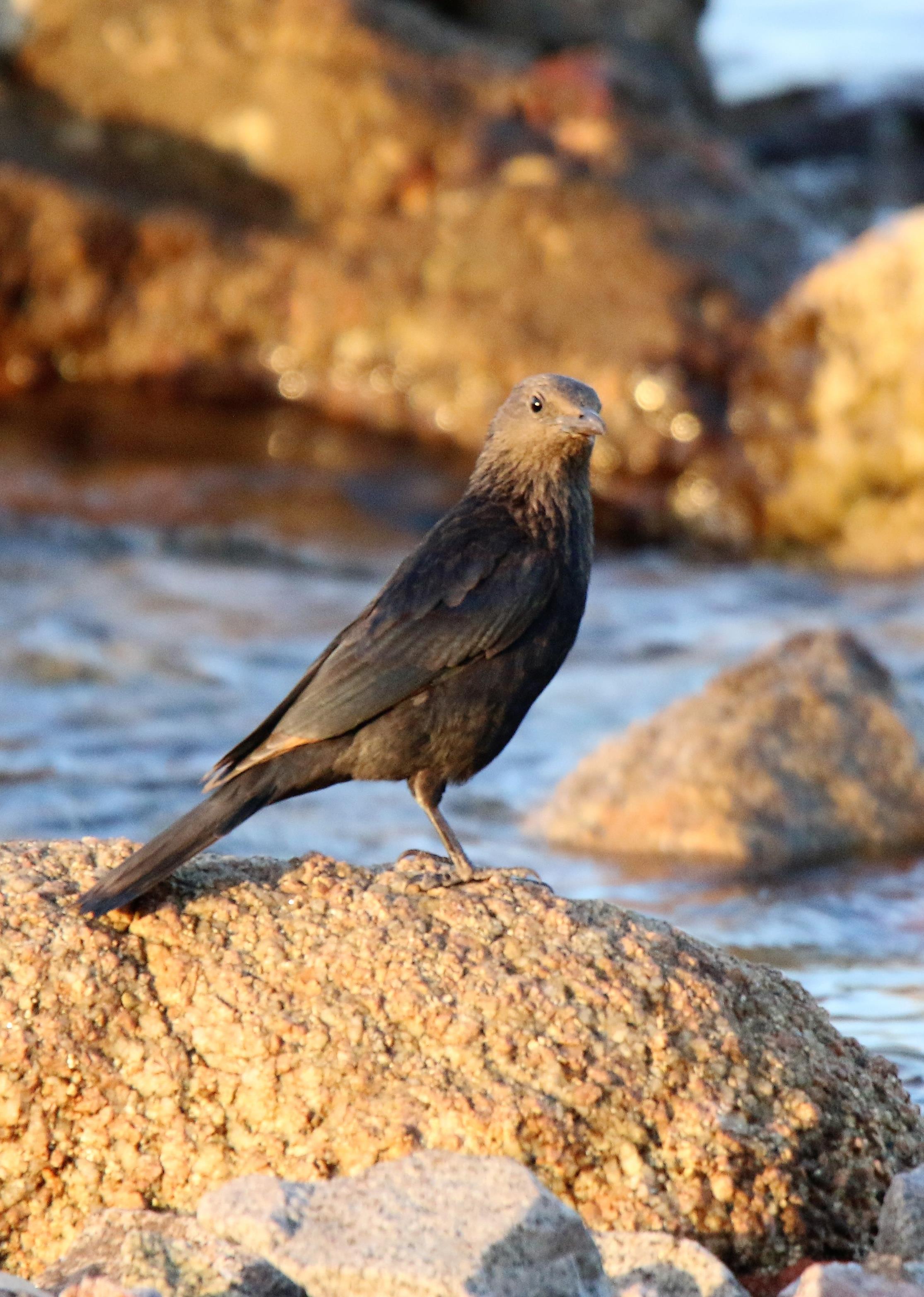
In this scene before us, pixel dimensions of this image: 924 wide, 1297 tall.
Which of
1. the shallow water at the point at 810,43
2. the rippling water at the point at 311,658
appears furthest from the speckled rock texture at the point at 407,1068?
the shallow water at the point at 810,43

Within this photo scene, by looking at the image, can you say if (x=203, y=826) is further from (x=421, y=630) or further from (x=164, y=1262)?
(x=164, y=1262)

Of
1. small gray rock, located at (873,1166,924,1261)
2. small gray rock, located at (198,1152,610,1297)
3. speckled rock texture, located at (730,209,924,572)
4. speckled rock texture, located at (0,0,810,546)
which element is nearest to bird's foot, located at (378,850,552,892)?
small gray rock, located at (198,1152,610,1297)

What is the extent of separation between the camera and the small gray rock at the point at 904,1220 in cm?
361

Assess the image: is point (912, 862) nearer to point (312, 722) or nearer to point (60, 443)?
point (312, 722)

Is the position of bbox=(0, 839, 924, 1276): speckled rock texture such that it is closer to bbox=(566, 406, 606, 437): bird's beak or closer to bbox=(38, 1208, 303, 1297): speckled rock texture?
bbox=(38, 1208, 303, 1297): speckled rock texture

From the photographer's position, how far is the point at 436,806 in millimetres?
4762

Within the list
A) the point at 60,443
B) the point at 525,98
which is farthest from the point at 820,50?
the point at 60,443

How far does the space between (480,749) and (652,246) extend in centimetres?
959

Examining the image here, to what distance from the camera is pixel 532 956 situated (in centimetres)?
411

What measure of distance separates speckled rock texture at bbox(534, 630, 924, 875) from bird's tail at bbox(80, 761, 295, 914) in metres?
3.64

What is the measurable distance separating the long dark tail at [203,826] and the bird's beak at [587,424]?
3.79 ft

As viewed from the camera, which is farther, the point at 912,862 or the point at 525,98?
the point at 525,98

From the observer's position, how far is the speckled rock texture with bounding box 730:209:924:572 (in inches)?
497

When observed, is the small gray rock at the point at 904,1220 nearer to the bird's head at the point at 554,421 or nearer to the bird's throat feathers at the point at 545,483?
the bird's throat feathers at the point at 545,483
